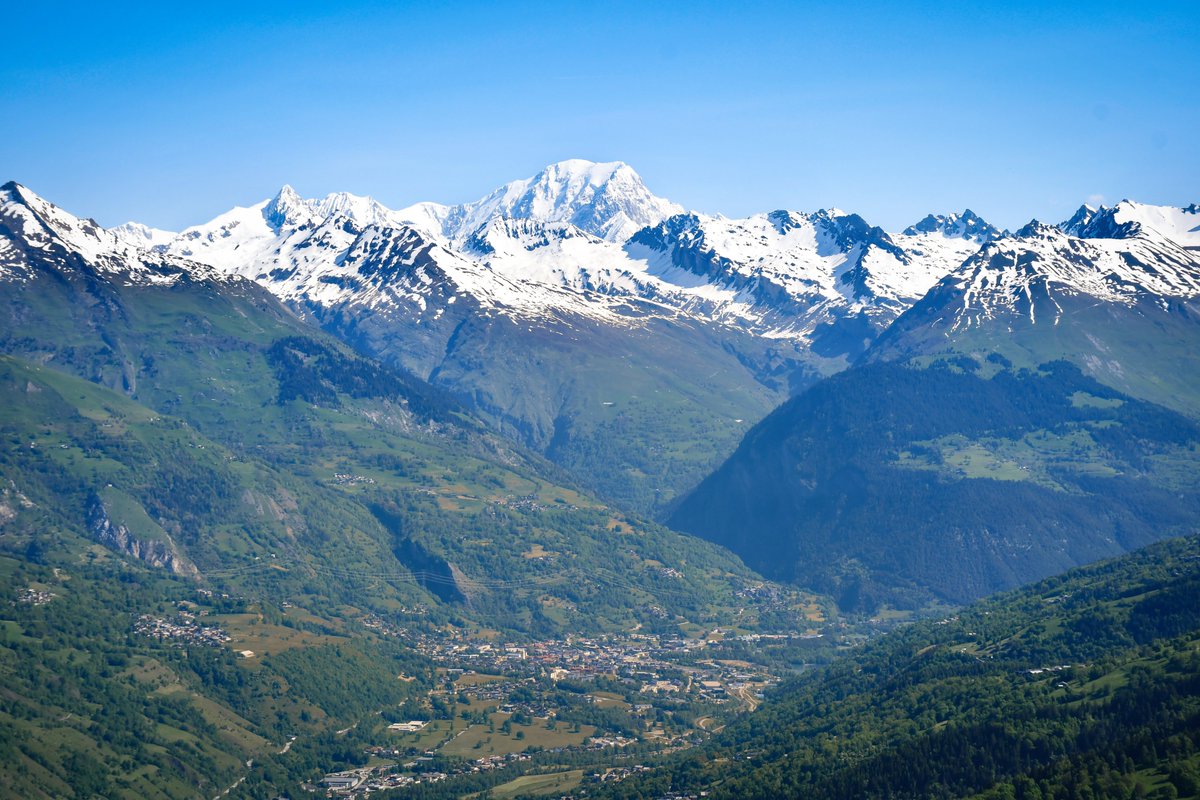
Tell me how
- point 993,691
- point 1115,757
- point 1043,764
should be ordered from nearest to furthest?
point 1115,757, point 1043,764, point 993,691

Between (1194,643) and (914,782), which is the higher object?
(1194,643)

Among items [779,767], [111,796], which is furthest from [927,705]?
[111,796]

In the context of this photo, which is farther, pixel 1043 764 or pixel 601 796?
pixel 601 796

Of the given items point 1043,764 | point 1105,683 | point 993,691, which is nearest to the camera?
point 1043,764

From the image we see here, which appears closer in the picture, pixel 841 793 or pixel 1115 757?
pixel 1115 757

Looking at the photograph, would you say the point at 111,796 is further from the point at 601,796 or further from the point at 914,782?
the point at 914,782

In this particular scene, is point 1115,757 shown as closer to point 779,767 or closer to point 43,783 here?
point 779,767

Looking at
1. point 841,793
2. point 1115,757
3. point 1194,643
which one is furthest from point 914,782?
point 1194,643

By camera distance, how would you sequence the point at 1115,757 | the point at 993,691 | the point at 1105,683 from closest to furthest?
1. the point at 1115,757
2. the point at 1105,683
3. the point at 993,691

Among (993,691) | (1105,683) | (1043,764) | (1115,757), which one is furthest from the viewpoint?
(993,691)
